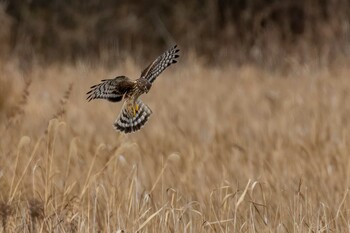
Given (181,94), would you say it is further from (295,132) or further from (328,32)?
(328,32)

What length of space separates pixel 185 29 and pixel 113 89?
1051 cm

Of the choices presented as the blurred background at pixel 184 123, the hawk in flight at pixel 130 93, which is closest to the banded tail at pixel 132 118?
the hawk in flight at pixel 130 93

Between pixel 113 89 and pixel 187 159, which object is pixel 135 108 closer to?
pixel 113 89

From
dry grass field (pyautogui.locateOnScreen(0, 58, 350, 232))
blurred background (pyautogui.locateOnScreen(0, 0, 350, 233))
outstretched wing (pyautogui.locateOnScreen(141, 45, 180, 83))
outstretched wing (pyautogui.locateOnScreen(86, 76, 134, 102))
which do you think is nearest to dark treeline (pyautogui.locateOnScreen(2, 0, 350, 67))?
blurred background (pyautogui.locateOnScreen(0, 0, 350, 233))

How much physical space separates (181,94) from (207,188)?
319cm

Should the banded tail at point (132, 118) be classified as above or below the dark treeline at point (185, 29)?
below

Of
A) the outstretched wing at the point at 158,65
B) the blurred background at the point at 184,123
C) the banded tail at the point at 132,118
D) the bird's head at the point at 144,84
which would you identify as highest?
the blurred background at the point at 184,123

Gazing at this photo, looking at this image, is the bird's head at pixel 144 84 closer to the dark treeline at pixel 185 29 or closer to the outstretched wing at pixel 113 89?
the outstretched wing at pixel 113 89

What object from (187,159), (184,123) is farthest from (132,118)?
(184,123)

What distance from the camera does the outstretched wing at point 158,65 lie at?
6.43 feet

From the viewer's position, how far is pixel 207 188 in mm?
3705

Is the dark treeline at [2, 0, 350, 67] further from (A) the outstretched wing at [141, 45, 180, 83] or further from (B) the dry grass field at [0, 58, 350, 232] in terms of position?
(A) the outstretched wing at [141, 45, 180, 83]

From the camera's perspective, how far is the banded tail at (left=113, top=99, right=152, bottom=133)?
1.94 metres

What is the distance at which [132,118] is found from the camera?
194 cm
